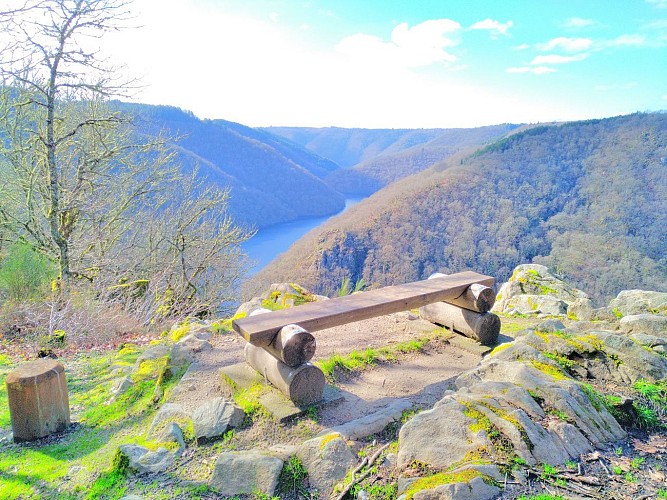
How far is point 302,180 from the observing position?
7394 cm

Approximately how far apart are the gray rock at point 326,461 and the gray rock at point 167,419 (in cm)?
114

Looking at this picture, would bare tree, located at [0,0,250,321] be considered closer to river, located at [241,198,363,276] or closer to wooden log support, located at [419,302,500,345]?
wooden log support, located at [419,302,500,345]

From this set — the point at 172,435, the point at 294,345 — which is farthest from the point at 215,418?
the point at 294,345

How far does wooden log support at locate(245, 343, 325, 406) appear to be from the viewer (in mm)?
3379

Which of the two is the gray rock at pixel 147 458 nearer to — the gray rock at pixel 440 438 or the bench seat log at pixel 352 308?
the bench seat log at pixel 352 308

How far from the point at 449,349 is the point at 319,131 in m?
146

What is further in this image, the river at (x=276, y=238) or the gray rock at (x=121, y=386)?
the river at (x=276, y=238)

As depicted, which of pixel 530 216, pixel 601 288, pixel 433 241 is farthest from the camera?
pixel 530 216

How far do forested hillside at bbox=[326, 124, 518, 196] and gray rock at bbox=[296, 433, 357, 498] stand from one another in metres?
86.2

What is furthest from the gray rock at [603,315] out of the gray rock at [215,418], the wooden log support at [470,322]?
the gray rock at [215,418]

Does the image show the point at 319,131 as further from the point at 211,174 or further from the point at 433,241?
the point at 433,241

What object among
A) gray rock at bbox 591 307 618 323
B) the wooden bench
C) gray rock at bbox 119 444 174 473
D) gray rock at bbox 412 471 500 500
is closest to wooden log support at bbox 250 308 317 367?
the wooden bench

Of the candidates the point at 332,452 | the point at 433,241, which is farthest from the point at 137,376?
the point at 433,241

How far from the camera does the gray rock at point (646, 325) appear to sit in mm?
4375
